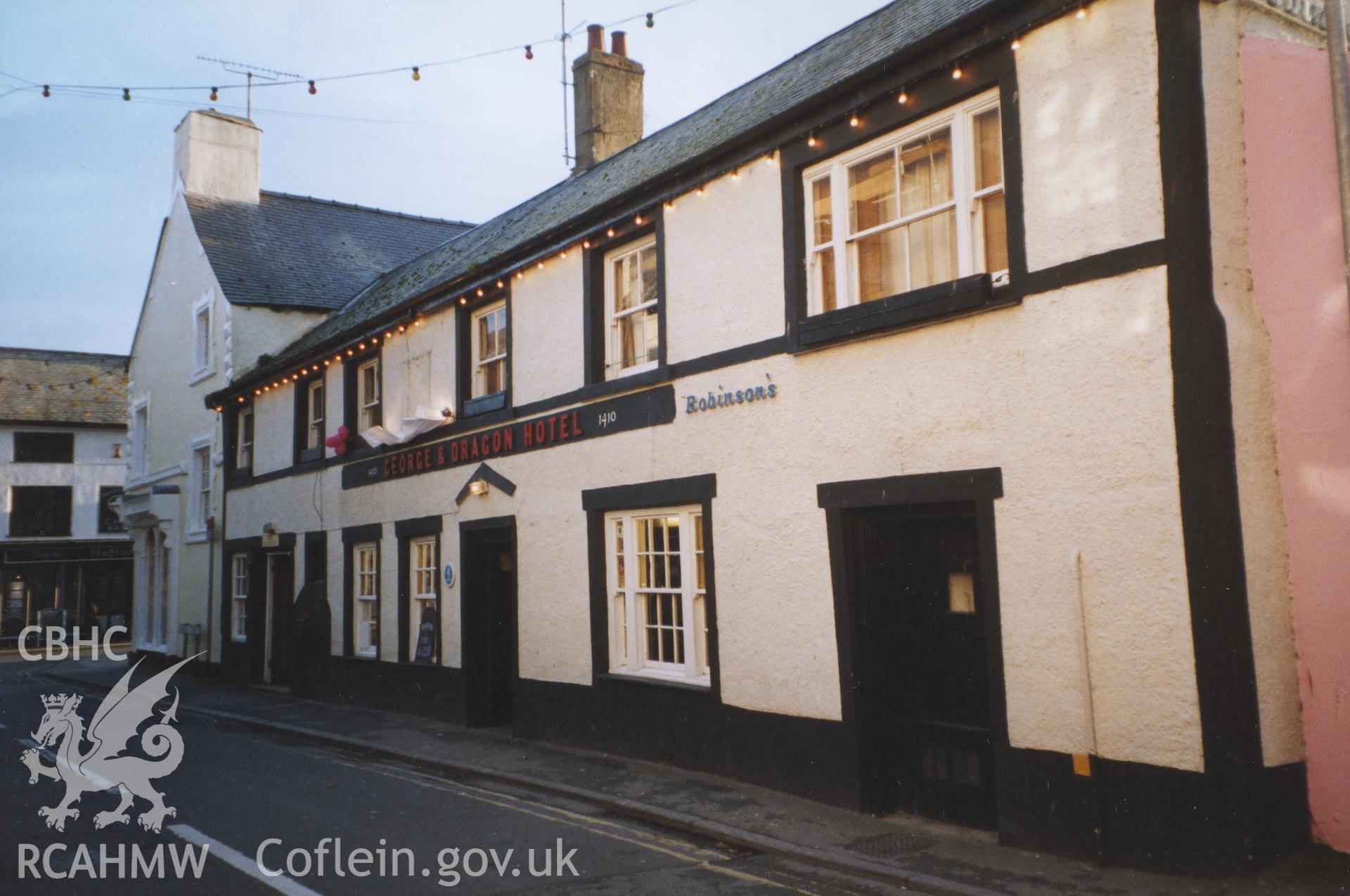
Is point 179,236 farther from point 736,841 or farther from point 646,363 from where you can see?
point 736,841

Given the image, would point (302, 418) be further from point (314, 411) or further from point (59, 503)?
point (59, 503)

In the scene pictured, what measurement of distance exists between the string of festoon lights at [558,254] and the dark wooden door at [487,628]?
326 centimetres

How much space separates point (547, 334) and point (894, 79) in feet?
18.6

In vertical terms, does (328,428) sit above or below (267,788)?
above

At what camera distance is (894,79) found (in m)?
8.37

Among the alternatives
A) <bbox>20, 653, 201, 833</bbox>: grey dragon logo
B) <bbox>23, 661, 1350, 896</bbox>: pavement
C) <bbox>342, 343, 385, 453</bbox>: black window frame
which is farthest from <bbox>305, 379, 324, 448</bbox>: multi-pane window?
<bbox>23, 661, 1350, 896</bbox>: pavement

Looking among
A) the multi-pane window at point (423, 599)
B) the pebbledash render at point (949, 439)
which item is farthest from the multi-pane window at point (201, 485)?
the pebbledash render at point (949, 439)

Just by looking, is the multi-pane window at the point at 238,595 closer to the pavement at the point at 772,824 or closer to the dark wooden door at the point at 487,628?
the pavement at the point at 772,824

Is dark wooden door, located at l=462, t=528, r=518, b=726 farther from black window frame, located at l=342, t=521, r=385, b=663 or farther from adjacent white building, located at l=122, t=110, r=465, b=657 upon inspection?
adjacent white building, located at l=122, t=110, r=465, b=657

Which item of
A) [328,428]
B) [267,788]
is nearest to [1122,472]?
[267,788]

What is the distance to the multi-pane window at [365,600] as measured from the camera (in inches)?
656

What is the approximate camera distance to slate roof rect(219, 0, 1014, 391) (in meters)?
9.41

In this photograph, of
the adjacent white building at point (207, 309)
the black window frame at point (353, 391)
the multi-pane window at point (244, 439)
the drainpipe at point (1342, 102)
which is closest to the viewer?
the drainpipe at point (1342, 102)

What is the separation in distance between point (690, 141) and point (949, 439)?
5951 millimetres
